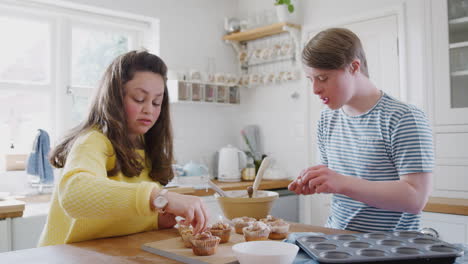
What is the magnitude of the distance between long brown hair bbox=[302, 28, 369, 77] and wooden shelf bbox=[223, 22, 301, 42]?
1.97 meters

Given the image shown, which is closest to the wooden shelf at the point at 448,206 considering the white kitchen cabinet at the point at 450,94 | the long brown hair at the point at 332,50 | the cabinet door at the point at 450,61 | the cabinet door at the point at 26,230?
the white kitchen cabinet at the point at 450,94

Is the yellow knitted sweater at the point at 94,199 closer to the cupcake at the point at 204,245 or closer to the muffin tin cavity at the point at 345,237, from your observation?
the cupcake at the point at 204,245

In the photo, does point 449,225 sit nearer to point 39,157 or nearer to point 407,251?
point 407,251

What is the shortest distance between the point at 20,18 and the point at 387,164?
261cm

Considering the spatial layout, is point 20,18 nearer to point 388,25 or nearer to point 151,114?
point 151,114

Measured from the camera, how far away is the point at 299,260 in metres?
0.93

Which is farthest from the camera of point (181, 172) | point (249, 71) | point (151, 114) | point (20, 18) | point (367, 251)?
point (249, 71)

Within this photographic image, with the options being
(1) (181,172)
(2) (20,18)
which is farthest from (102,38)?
(1) (181,172)

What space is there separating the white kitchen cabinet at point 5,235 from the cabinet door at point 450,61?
96.4 inches

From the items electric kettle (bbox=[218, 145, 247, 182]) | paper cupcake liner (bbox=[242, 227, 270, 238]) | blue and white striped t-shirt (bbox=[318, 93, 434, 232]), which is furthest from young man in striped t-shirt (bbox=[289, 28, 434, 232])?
electric kettle (bbox=[218, 145, 247, 182])

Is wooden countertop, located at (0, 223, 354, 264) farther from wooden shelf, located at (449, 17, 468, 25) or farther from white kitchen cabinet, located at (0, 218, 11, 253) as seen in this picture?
wooden shelf, located at (449, 17, 468, 25)

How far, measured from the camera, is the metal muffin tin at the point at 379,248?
867 millimetres

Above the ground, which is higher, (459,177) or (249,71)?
(249,71)

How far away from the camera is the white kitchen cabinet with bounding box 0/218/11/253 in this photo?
77.7 inches
